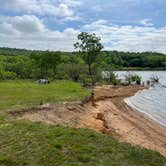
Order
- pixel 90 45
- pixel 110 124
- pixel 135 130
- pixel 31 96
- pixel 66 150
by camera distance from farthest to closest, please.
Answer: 1. pixel 90 45
2. pixel 31 96
3. pixel 110 124
4. pixel 135 130
5. pixel 66 150

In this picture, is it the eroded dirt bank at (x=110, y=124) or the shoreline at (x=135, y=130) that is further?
the eroded dirt bank at (x=110, y=124)

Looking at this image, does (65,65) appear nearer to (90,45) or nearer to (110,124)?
(90,45)

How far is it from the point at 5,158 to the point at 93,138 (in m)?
3.07

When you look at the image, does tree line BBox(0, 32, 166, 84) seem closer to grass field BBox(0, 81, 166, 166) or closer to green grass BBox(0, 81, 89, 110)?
green grass BBox(0, 81, 89, 110)

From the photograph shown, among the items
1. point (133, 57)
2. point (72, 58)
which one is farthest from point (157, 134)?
point (133, 57)

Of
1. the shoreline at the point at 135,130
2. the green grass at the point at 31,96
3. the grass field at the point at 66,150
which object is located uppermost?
the grass field at the point at 66,150

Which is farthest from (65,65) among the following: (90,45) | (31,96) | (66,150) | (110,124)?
(66,150)

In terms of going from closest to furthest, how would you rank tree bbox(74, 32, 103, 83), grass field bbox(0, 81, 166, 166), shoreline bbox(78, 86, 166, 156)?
grass field bbox(0, 81, 166, 166), shoreline bbox(78, 86, 166, 156), tree bbox(74, 32, 103, 83)

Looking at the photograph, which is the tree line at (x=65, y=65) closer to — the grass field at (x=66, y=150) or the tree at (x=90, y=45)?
the tree at (x=90, y=45)

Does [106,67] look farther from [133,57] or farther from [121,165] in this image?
[133,57]

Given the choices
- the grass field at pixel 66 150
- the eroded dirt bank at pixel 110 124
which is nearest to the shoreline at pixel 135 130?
the eroded dirt bank at pixel 110 124

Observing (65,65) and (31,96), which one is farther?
(65,65)

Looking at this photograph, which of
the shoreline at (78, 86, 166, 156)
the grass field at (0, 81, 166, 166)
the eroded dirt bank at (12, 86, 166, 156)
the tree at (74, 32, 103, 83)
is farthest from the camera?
the tree at (74, 32, 103, 83)

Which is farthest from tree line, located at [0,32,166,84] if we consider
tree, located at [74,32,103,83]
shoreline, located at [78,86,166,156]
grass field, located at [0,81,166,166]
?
grass field, located at [0,81,166,166]
